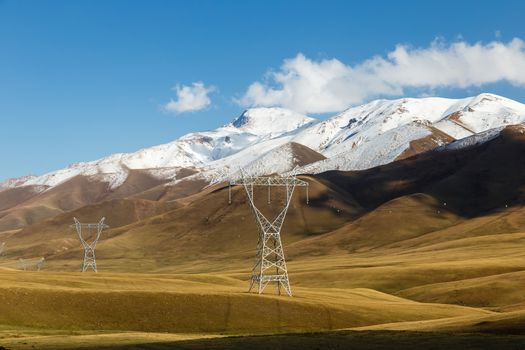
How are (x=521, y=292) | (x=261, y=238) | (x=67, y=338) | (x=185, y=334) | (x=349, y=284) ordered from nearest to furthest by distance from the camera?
1. (x=67, y=338)
2. (x=185, y=334)
3. (x=261, y=238)
4. (x=521, y=292)
5. (x=349, y=284)

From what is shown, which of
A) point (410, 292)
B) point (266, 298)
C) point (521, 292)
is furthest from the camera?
point (410, 292)

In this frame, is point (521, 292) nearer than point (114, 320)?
No

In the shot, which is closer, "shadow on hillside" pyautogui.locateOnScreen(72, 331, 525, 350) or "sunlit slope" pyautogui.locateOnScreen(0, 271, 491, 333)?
"shadow on hillside" pyautogui.locateOnScreen(72, 331, 525, 350)

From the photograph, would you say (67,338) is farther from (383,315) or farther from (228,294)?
(383,315)

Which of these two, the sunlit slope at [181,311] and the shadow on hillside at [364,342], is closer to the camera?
the shadow on hillside at [364,342]

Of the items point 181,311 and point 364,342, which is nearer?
point 364,342

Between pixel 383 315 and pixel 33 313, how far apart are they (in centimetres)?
4224

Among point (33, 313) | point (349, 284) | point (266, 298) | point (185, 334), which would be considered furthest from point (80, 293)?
point (349, 284)

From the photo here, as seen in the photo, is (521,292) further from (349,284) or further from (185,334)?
(185,334)

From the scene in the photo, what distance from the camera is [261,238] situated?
106188mm

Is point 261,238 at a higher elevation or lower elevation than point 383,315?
higher

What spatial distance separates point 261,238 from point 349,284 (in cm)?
6035

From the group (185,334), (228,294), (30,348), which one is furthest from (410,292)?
(30,348)

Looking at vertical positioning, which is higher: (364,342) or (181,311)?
(181,311)
